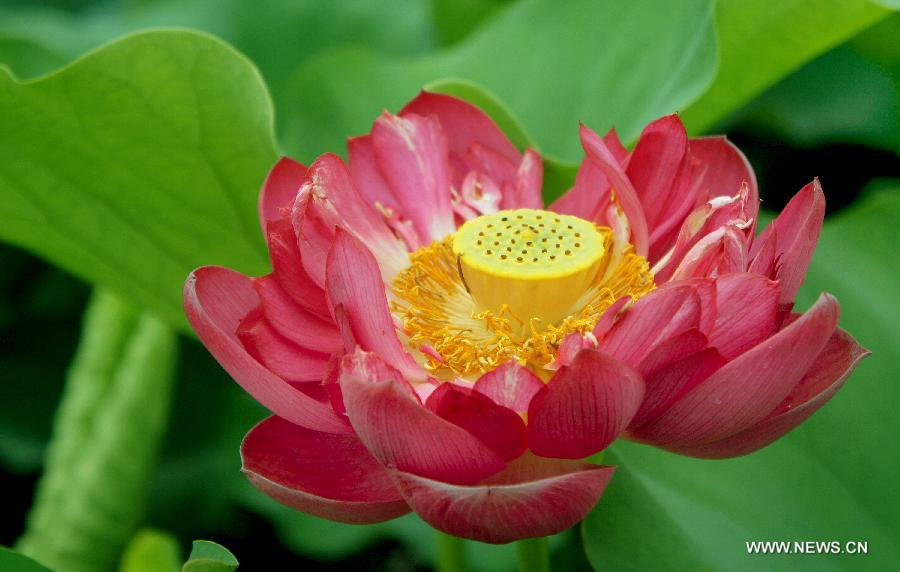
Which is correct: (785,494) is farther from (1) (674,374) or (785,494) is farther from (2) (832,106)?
(2) (832,106)

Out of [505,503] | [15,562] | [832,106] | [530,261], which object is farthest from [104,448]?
[832,106]

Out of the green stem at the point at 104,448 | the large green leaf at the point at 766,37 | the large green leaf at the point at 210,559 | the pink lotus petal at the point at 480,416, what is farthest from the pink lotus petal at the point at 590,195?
the green stem at the point at 104,448

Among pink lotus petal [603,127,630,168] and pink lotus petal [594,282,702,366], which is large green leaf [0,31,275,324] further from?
pink lotus petal [594,282,702,366]

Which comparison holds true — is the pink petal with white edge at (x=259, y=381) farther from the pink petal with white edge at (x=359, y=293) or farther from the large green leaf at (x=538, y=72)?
→ the large green leaf at (x=538, y=72)

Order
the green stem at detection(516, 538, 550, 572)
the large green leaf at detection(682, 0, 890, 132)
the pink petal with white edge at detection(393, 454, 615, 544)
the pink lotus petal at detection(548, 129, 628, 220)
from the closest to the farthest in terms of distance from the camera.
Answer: the pink petal with white edge at detection(393, 454, 615, 544)
the green stem at detection(516, 538, 550, 572)
the pink lotus petal at detection(548, 129, 628, 220)
the large green leaf at detection(682, 0, 890, 132)

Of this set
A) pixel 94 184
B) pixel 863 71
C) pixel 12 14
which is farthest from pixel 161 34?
pixel 863 71

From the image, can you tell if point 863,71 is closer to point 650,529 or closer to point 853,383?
point 853,383

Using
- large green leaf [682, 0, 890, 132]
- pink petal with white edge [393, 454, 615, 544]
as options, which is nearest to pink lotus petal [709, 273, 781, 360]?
pink petal with white edge [393, 454, 615, 544]
